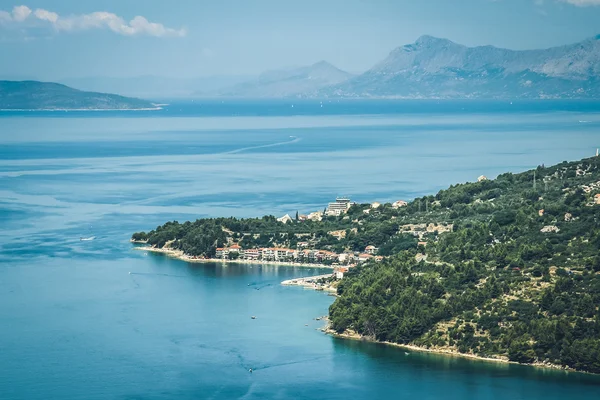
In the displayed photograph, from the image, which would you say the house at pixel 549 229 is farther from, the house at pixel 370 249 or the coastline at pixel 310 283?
the coastline at pixel 310 283

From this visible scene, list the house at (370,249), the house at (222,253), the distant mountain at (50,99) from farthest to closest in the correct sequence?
1. the distant mountain at (50,99)
2. the house at (222,253)
3. the house at (370,249)

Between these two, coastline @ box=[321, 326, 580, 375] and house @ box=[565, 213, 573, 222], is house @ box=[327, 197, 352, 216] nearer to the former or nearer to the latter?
house @ box=[565, 213, 573, 222]

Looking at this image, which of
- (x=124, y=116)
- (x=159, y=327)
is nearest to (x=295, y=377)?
(x=159, y=327)

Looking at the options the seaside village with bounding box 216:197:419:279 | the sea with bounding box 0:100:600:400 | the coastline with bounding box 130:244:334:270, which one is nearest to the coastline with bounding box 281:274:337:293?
the sea with bounding box 0:100:600:400

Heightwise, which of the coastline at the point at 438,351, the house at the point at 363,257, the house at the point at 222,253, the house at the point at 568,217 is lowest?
the coastline at the point at 438,351

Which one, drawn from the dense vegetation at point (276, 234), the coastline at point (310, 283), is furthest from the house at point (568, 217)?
the coastline at point (310, 283)

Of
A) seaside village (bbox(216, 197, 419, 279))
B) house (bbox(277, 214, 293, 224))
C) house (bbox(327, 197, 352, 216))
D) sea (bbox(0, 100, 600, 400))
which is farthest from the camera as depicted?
house (bbox(327, 197, 352, 216))

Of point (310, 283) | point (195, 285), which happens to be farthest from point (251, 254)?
point (310, 283)
